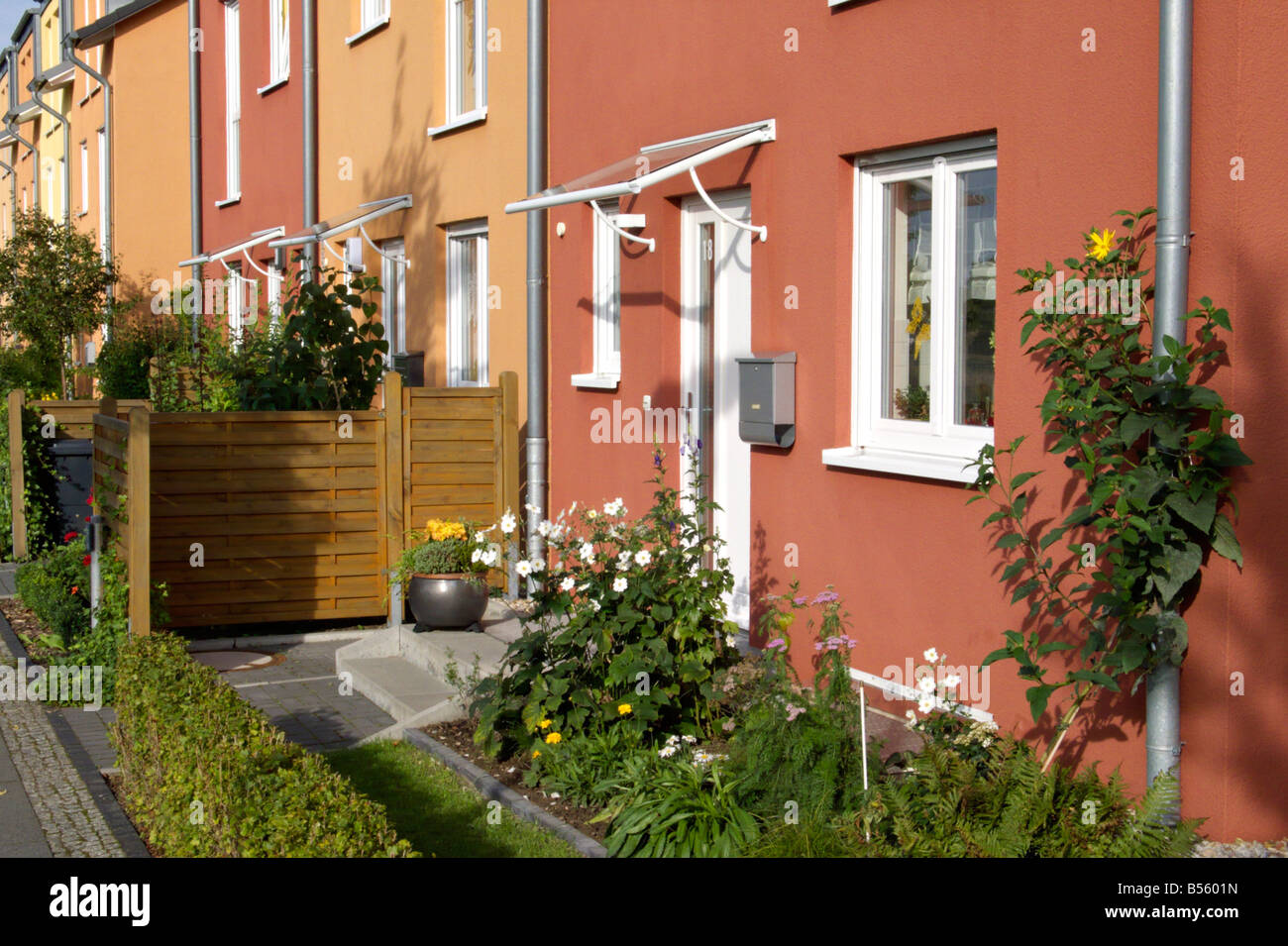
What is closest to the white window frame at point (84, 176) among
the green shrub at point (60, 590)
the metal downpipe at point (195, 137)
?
the metal downpipe at point (195, 137)

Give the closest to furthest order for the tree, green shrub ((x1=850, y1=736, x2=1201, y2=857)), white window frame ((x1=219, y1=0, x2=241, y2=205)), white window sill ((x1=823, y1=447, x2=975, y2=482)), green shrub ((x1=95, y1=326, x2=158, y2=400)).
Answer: green shrub ((x1=850, y1=736, x2=1201, y2=857)) < white window sill ((x1=823, y1=447, x2=975, y2=482)) < green shrub ((x1=95, y1=326, x2=158, y2=400)) < white window frame ((x1=219, y1=0, x2=241, y2=205)) < the tree

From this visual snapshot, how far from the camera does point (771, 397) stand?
752 centimetres

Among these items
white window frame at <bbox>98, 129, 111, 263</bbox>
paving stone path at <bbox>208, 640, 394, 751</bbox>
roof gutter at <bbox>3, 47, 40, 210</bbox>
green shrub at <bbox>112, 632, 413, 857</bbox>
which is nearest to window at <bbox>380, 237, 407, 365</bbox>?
paving stone path at <bbox>208, 640, 394, 751</bbox>

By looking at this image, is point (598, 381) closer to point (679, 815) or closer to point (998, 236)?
point (998, 236)

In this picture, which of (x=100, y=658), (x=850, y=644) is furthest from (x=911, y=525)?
(x=100, y=658)

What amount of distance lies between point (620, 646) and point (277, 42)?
44.1 ft

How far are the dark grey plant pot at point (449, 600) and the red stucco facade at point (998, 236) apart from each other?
1.29 m

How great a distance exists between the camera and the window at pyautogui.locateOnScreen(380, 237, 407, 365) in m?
14.1

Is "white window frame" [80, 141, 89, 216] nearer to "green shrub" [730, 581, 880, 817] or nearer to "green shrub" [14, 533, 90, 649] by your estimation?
"green shrub" [14, 533, 90, 649]

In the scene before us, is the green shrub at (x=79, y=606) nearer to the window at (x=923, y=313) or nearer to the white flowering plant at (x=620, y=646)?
the white flowering plant at (x=620, y=646)

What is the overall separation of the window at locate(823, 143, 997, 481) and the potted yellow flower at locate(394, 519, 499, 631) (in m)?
2.98

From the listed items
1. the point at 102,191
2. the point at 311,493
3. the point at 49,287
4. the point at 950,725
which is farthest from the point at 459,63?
the point at 102,191

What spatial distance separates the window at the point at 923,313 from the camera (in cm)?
646

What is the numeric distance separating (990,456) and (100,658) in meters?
5.77
